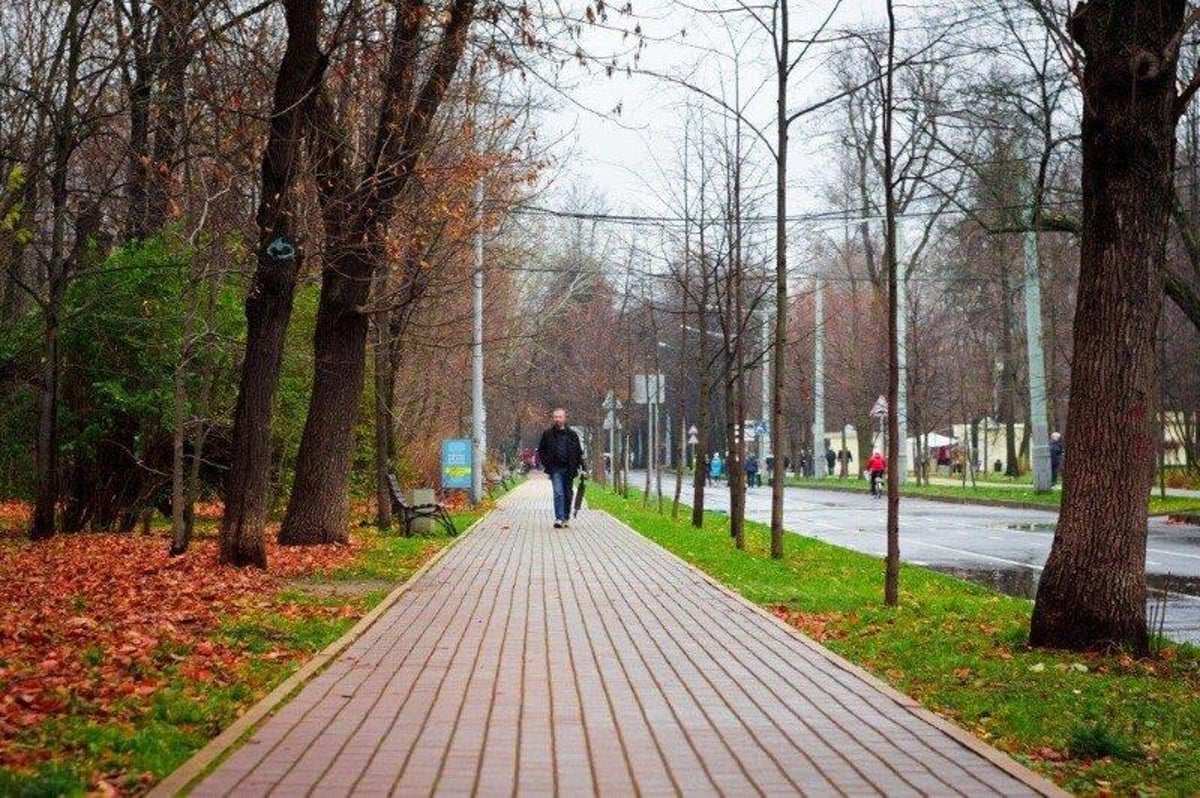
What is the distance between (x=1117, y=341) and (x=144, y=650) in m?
6.59

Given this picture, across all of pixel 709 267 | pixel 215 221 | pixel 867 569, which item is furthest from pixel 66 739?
pixel 709 267

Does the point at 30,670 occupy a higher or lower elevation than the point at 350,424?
lower

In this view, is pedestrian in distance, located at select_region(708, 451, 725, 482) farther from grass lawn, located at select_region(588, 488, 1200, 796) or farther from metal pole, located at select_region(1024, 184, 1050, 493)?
grass lawn, located at select_region(588, 488, 1200, 796)

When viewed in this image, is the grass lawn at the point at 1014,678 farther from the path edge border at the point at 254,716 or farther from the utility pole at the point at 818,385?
the utility pole at the point at 818,385

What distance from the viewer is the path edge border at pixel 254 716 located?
5438 mm

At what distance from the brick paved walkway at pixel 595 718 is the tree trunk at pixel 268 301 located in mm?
3533

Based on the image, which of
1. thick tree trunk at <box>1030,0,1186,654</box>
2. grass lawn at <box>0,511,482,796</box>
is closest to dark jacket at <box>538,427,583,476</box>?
grass lawn at <box>0,511,482,796</box>

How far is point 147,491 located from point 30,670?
1353 cm

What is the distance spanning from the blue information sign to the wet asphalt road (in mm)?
6762

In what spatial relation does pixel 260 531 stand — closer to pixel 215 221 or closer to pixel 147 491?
pixel 215 221

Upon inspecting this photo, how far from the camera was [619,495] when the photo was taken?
153 feet

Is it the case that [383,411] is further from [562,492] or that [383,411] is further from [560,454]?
[562,492]

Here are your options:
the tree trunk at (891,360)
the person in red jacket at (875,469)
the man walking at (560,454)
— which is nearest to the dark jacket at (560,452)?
the man walking at (560,454)

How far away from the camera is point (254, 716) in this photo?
6836 mm
